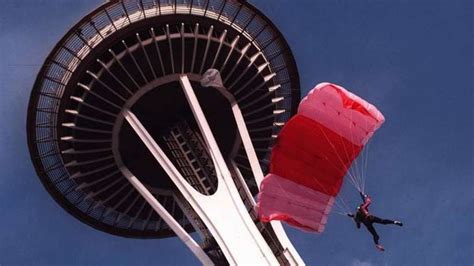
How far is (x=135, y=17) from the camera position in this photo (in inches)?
1577

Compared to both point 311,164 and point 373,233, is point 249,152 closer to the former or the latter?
point 311,164

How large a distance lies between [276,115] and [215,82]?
7373 mm

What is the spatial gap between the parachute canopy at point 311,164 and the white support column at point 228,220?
2.79 metres

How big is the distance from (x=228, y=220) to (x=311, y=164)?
6594 mm

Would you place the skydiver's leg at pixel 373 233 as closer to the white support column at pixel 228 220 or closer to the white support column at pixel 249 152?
the white support column at pixel 249 152

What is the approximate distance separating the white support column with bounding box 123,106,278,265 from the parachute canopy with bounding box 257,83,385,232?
2.79 m

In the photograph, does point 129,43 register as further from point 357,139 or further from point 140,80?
point 357,139

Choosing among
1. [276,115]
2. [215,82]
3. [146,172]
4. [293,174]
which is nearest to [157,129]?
[146,172]

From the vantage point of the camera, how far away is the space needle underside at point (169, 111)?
39.0 meters

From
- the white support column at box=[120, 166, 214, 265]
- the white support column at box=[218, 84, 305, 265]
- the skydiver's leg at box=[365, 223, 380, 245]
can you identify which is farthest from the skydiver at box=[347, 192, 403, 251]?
the white support column at box=[120, 166, 214, 265]

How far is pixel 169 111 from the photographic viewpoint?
4391 centimetres

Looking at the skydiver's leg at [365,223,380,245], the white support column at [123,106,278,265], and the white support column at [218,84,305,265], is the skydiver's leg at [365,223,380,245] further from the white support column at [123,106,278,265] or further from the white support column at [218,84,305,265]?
the white support column at [123,106,278,265]

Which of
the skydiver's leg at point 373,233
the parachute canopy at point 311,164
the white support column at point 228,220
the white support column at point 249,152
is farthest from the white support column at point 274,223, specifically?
the skydiver's leg at point 373,233

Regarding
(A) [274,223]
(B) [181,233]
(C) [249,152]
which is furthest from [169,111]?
(A) [274,223]
